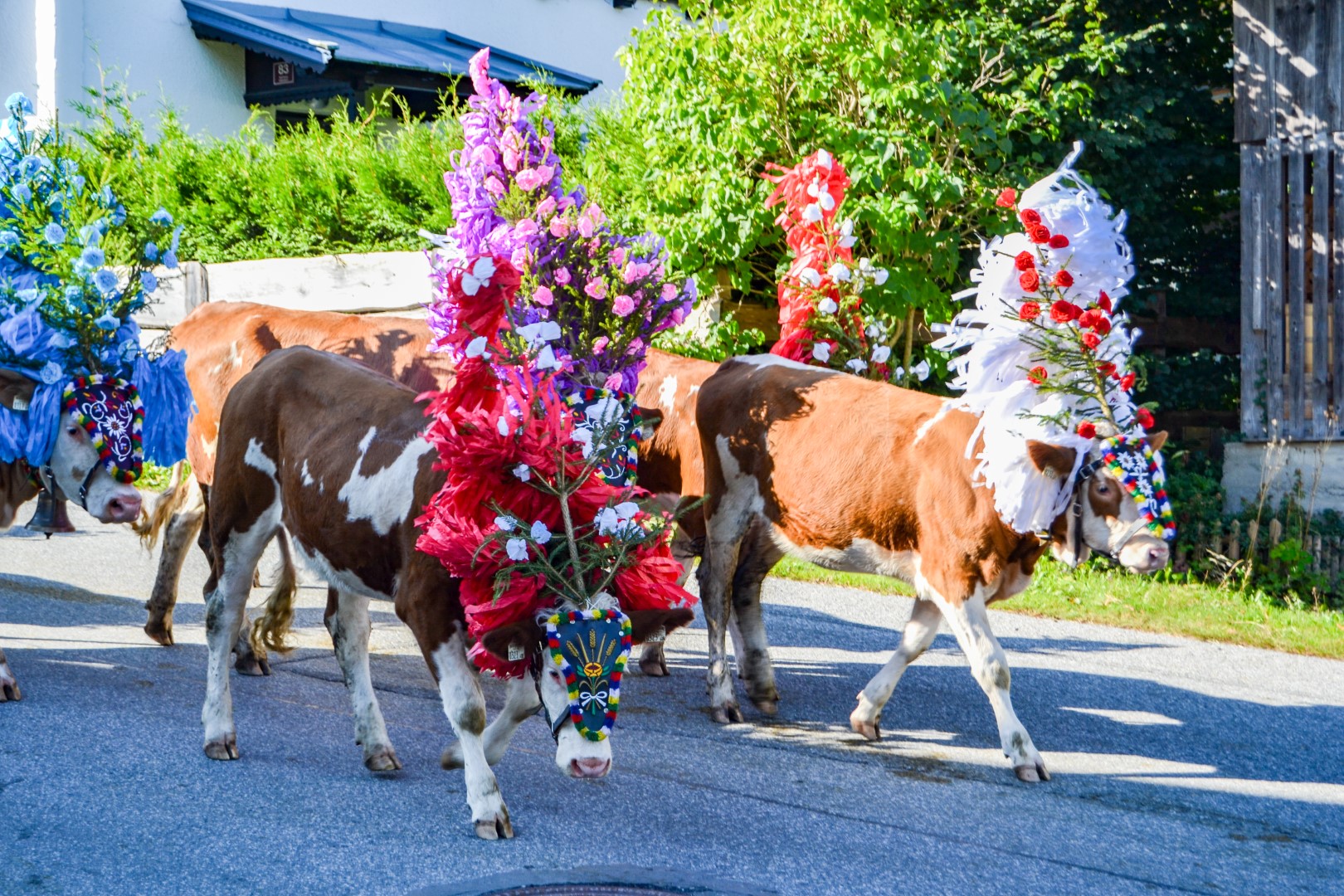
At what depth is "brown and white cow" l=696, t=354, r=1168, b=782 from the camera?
21.0ft

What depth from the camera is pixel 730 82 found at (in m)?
11.4

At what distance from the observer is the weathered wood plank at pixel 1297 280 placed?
36.9 ft

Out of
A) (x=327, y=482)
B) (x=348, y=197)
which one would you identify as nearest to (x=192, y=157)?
(x=348, y=197)

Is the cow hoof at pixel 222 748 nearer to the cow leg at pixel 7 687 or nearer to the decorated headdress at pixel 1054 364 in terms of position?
the cow leg at pixel 7 687

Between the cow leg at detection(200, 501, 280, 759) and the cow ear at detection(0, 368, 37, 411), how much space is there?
48.9 inches

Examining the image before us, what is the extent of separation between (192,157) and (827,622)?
867 cm

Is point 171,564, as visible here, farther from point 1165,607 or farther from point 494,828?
point 1165,607

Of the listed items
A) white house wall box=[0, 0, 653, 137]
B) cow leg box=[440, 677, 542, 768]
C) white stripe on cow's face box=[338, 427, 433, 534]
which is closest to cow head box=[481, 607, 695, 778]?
cow leg box=[440, 677, 542, 768]

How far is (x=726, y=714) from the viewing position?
7.11 m

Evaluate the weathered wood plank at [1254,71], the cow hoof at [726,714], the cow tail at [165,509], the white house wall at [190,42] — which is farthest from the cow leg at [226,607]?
the white house wall at [190,42]

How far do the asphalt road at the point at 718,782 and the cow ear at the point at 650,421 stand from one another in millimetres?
1393

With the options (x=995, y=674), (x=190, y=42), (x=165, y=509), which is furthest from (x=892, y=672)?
(x=190, y=42)

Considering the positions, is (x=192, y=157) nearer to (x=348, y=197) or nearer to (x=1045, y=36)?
(x=348, y=197)

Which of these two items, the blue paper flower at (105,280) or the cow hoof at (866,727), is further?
the cow hoof at (866,727)
